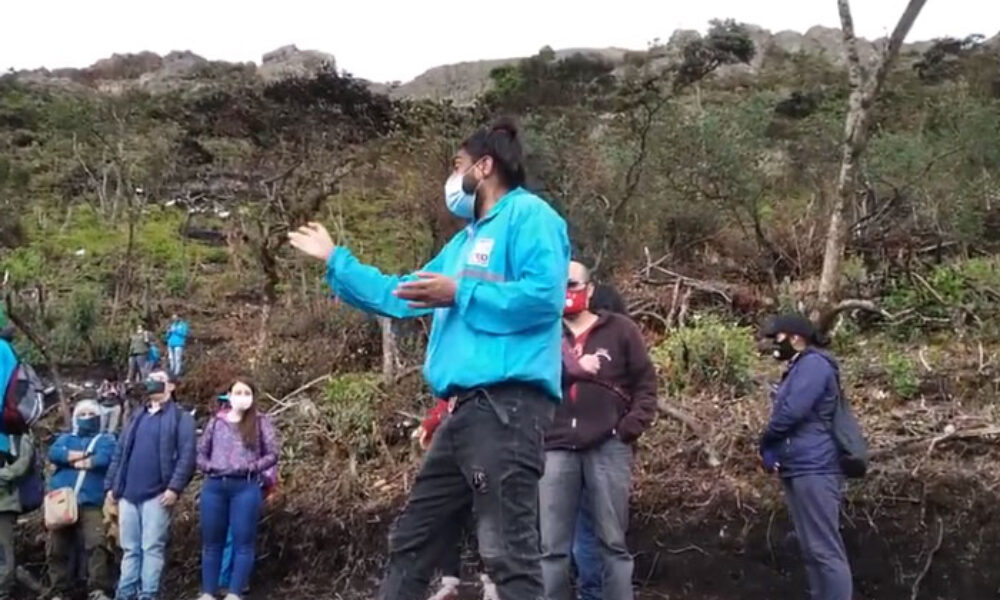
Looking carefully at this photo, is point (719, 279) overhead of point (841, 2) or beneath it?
beneath

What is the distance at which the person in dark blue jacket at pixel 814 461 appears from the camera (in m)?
6.09

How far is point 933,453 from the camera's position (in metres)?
8.20

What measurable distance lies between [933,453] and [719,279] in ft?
17.1

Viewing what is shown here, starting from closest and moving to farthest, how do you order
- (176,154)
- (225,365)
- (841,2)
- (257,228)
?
(841,2) → (225,365) → (257,228) → (176,154)

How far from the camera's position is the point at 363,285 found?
379cm

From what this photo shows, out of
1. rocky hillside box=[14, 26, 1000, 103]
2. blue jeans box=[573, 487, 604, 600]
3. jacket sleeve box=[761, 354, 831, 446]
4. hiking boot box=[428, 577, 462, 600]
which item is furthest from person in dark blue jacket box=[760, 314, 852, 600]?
rocky hillside box=[14, 26, 1000, 103]

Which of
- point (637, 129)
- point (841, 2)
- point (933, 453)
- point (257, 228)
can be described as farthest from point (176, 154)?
point (933, 453)

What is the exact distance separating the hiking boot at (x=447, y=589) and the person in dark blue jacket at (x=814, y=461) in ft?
6.13

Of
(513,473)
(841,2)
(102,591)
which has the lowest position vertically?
(102,591)

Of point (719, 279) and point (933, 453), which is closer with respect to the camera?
point (933, 453)

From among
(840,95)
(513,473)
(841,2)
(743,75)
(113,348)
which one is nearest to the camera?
(513,473)

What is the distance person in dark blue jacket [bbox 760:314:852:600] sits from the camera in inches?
240

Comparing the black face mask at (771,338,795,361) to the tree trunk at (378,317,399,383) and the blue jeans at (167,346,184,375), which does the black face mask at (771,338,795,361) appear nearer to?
the tree trunk at (378,317,399,383)

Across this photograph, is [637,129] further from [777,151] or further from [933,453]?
[933,453]
